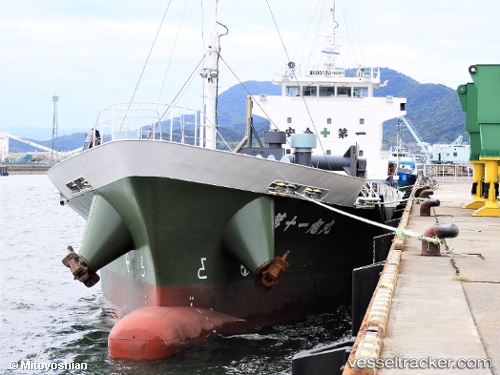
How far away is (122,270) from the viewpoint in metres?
14.4

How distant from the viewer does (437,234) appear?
434 inches

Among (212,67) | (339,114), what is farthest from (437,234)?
(339,114)

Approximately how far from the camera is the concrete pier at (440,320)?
17.9ft

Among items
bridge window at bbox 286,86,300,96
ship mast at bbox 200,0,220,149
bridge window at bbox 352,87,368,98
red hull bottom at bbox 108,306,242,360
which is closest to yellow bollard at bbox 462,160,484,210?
bridge window at bbox 352,87,368,98

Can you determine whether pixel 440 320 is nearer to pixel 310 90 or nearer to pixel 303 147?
pixel 303 147

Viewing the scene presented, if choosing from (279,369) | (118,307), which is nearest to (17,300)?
(118,307)

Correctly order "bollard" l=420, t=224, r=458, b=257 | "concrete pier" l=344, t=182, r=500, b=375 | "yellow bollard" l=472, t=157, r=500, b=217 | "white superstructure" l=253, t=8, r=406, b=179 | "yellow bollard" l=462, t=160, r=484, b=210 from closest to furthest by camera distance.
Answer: "concrete pier" l=344, t=182, r=500, b=375, "bollard" l=420, t=224, r=458, b=257, "yellow bollard" l=472, t=157, r=500, b=217, "yellow bollard" l=462, t=160, r=484, b=210, "white superstructure" l=253, t=8, r=406, b=179

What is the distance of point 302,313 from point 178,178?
4.44m

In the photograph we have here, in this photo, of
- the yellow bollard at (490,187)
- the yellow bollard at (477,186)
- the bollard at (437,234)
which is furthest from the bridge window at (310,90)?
the bollard at (437,234)

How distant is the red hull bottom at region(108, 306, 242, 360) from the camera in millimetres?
11164

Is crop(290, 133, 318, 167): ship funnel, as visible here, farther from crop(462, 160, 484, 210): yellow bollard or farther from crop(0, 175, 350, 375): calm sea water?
crop(462, 160, 484, 210): yellow bollard

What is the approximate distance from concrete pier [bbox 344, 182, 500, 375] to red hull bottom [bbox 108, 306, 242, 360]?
3.46m

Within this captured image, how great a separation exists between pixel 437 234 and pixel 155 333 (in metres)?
4.39

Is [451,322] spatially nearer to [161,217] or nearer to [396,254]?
[396,254]
